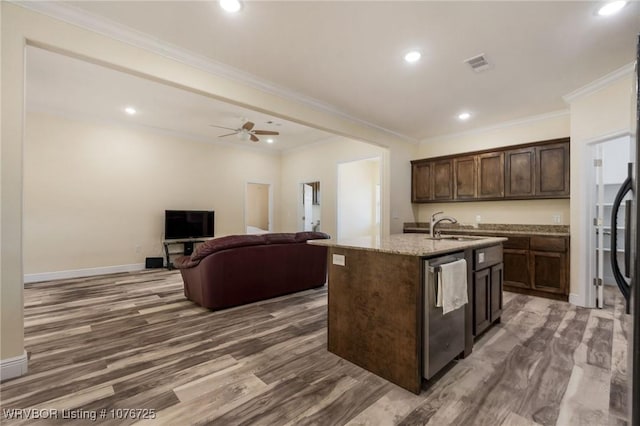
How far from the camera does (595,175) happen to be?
367cm

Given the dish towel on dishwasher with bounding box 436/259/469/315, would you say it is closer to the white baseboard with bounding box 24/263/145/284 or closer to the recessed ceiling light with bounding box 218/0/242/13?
the recessed ceiling light with bounding box 218/0/242/13

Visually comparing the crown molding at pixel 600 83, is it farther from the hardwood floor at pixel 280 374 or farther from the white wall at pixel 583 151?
the hardwood floor at pixel 280 374

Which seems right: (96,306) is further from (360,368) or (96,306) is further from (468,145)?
(468,145)

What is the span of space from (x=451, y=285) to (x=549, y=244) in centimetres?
309

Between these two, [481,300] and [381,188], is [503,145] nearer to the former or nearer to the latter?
[381,188]

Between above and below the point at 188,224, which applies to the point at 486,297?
below

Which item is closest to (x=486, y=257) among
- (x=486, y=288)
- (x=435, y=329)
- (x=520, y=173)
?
(x=486, y=288)

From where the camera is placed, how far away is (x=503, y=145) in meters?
5.11

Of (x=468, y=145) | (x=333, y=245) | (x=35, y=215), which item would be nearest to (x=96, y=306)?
(x=35, y=215)

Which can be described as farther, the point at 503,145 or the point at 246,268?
the point at 503,145

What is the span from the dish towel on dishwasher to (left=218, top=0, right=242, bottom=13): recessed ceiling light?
2.55 m

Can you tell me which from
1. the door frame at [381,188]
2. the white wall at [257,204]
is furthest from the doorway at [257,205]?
the door frame at [381,188]


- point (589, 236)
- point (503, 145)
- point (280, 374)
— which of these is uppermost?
point (503, 145)

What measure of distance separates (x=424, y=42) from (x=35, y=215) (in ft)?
21.4
